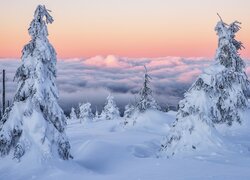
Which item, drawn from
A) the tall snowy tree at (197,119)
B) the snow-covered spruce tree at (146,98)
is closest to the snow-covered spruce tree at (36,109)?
the tall snowy tree at (197,119)

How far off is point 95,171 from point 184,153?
5.93m

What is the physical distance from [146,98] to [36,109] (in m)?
32.3

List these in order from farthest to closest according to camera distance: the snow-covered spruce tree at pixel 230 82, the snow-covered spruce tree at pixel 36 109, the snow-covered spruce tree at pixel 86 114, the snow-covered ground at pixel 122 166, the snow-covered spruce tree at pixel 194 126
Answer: the snow-covered spruce tree at pixel 86 114
the snow-covered spruce tree at pixel 230 82
the snow-covered spruce tree at pixel 194 126
the snow-covered spruce tree at pixel 36 109
the snow-covered ground at pixel 122 166

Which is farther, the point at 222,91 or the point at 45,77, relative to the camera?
Answer: the point at 222,91

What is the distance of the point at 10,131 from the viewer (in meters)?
A: 21.1

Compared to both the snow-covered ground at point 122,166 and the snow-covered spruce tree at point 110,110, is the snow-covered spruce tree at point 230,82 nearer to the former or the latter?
the snow-covered ground at point 122,166

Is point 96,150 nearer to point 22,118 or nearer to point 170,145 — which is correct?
point 170,145

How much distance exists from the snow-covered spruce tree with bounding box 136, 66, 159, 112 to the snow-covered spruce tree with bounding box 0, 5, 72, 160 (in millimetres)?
30673

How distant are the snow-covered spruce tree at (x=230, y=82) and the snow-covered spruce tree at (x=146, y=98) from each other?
13970 mm

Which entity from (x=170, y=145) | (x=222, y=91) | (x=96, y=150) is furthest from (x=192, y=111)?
(x=222, y=91)

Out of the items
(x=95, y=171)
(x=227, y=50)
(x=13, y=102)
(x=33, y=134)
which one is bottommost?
(x=95, y=171)

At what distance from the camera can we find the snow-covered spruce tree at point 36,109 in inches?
824

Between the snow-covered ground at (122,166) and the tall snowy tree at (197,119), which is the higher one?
the tall snowy tree at (197,119)

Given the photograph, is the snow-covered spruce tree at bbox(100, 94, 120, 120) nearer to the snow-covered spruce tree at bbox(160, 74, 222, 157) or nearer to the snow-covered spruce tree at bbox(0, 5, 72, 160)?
the snow-covered spruce tree at bbox(160, 74, 222, 157)
